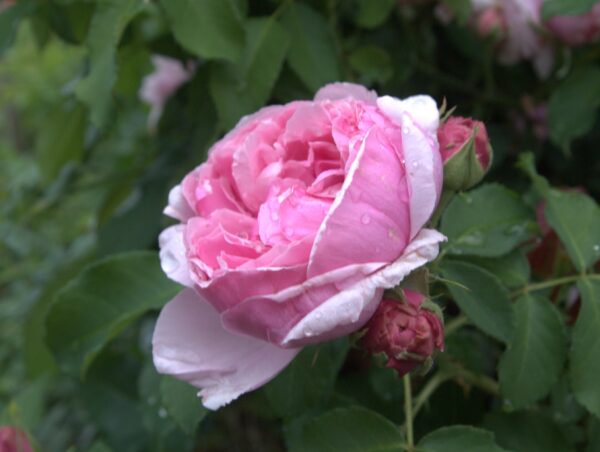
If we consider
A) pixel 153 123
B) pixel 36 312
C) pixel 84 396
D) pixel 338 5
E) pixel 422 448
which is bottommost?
pixel 84 396

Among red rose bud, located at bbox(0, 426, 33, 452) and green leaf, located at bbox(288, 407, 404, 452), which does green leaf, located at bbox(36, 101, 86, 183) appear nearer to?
red rose bud, located at bbox(0, 426, 33, 452)

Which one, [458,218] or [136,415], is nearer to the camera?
[458,218]

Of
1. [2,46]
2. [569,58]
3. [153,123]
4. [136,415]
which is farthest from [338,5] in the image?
[136,415]

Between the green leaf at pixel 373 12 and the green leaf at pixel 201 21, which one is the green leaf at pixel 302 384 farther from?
the green leaf at pixel 373 12

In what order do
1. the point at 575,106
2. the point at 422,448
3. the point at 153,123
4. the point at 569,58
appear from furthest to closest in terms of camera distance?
1. the point at 153,123
2. the point at 569,58
3. the point at 575,106
4. the point at 422,448

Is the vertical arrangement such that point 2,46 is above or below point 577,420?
above

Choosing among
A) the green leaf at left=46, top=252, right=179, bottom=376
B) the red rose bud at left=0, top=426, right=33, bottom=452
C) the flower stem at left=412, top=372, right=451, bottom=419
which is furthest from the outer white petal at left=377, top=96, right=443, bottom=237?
the red rose bud at left=0, top=426, right=33, bottom=452

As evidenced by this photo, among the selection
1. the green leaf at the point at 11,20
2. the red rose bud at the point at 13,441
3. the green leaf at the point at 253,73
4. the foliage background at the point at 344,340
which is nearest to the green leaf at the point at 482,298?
the foliage background at the point at 344,340

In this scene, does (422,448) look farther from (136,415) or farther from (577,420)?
(136,415)
